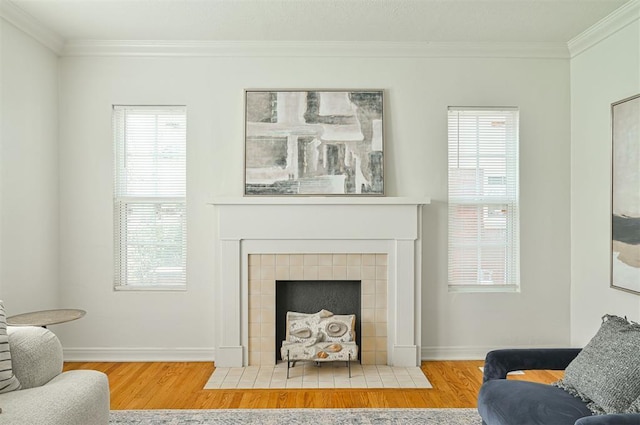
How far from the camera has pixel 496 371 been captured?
2.53 meters

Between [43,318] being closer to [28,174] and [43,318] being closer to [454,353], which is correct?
[28,174]

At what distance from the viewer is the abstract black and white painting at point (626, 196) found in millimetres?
3268

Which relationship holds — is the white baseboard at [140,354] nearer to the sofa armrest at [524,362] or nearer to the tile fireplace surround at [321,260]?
the tile fireplace surround at [321,260]

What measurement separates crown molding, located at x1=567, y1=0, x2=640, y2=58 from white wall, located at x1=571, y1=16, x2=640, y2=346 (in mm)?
35

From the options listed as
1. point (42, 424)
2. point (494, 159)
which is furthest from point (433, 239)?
point (42, 424)

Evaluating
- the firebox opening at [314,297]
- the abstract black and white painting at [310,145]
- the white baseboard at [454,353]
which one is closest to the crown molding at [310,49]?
the abstract black and white painting at [310,145]

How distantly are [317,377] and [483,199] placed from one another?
202 cm

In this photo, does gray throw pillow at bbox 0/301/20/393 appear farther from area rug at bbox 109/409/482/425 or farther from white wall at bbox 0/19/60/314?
white wall at bbox 0/19/60/314

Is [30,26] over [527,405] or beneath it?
over

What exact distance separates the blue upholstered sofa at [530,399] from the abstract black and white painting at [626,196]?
117 centimetres

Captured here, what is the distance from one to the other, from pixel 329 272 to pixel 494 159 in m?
1.70

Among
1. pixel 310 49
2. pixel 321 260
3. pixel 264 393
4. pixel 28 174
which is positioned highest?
pixel 310 49

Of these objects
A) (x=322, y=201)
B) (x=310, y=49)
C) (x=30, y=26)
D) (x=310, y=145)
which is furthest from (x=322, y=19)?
(x=30, y=26)

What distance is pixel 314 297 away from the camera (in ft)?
13.4
